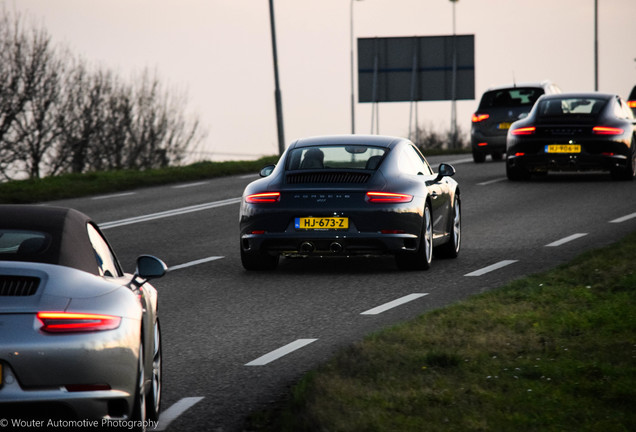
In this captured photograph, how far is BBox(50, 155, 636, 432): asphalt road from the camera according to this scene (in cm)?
799

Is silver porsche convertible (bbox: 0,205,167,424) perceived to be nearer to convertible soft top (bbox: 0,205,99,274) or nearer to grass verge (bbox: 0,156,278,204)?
convertible soft top (bbox: 0,205,99,274)

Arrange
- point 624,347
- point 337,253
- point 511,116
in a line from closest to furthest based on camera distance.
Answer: point 624,347
point 337,253
point 511,116

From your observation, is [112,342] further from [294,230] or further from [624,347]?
Result: [294,230]

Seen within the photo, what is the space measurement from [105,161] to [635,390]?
63.8 m

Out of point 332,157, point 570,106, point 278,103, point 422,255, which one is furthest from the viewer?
point 278,103

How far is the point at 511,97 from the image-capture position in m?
32.3

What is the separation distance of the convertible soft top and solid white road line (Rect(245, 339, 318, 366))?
2.24 m

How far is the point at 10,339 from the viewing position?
5.36 m

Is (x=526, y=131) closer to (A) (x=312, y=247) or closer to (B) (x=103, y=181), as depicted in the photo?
(B) (x=103, y=181)

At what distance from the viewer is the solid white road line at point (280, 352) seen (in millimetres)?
8477

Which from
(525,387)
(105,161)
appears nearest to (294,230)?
(525,387)

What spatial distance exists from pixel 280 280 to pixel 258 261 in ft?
2.37

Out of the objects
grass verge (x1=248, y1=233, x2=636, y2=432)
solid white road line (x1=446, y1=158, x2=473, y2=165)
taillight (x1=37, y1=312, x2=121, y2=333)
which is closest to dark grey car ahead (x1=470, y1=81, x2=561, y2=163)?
solid white road line (x1=446, y1=158, x2=473, y2=165)

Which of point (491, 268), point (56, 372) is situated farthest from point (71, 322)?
point (491, 268)
